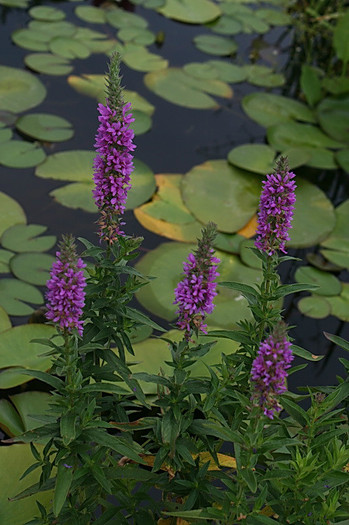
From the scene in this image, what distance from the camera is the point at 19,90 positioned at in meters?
4.80

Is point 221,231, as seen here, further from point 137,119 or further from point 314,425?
point 314,425

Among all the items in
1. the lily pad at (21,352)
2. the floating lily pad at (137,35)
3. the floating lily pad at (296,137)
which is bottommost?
the lily pad at (21,352)

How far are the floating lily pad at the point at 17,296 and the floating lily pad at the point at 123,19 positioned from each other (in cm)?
313

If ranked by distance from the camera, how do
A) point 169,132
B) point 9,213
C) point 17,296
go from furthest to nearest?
point 169,132, point 9,213, point 17,296

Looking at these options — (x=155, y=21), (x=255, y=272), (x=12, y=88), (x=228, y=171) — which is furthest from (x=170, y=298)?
(x=155, y=21)

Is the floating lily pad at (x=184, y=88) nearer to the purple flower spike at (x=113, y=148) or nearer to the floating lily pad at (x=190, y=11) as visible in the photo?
the floating lily pad at (x=190, y=11)

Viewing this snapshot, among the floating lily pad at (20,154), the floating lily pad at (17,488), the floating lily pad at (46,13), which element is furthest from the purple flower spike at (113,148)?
the floating lily pad at (46,13)

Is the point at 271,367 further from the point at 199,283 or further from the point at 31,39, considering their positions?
the point at 31,39

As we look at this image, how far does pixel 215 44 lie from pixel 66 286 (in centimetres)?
458

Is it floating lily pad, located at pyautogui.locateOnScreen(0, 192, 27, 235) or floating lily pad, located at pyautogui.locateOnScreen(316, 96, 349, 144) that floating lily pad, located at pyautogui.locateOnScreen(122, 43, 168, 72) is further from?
floating lily pad, located at pyautogui.locateOnScreen(0, 192, 27, 235)

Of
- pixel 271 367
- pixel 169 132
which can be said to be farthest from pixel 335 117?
pixel 271 367

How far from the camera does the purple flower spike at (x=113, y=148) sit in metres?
1.85

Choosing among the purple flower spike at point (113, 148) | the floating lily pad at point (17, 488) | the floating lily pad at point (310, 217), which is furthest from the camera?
the floating lily pad at point (310, 217)

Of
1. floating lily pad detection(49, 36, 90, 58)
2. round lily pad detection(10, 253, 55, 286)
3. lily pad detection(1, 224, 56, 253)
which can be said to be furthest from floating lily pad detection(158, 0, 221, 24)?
round lily pad detection(10, 253, 55, 286)
